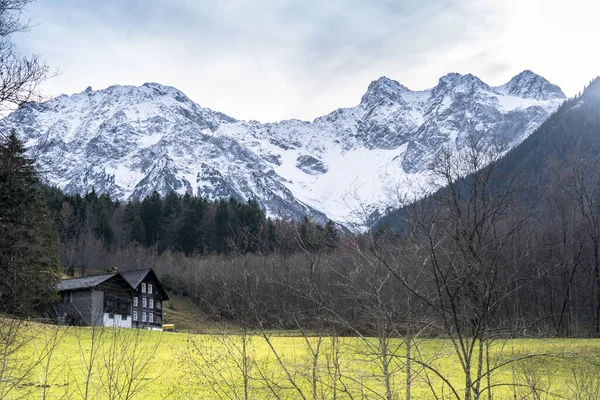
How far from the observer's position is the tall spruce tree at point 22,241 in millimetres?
10336

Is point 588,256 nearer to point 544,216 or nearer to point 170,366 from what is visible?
point 544,216

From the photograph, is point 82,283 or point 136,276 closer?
point 82,283

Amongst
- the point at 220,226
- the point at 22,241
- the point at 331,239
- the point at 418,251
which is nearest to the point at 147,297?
the point at 220,226

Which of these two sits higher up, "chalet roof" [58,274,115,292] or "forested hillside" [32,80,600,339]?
"forested hillside" [32,80,600,339]

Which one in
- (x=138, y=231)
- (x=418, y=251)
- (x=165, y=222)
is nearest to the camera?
(x=418, y=251)

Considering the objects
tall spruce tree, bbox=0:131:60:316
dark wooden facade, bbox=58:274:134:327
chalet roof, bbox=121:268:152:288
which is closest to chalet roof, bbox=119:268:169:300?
chalet roof, bbox=121:268:152:288

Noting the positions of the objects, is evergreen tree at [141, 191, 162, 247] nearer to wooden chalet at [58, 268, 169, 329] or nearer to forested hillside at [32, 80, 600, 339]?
forested hillside at [32, 80, 600, 339]

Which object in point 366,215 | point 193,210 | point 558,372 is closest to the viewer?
point 366,215

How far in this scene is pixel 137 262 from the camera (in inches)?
2889

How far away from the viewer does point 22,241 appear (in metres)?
24.3

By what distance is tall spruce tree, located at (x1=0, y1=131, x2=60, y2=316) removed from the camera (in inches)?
407

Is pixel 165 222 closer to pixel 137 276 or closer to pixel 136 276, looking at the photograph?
pixel 136 276

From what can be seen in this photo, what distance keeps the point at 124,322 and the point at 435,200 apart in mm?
46887

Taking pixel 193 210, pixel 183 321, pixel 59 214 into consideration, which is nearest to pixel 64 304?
pixel 183 321
